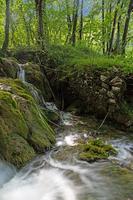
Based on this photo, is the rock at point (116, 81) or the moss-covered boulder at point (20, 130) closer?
the moss-covered boulder at point (20, 130)

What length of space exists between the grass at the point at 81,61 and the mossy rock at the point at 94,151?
4.96 meters

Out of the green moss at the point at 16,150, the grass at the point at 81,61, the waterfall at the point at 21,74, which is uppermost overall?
the grass at the point at 81,61

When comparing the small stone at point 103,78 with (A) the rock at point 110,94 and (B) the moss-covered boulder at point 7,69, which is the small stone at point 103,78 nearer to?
(A) the rock at point 110,94

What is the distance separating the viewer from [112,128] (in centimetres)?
1107

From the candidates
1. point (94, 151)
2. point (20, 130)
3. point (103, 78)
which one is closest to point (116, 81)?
point (103, 78)

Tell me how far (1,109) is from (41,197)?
2640mm

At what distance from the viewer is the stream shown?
18.0 ft

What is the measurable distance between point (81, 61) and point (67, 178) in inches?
330

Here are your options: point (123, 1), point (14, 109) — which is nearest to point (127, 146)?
point (14, 109)

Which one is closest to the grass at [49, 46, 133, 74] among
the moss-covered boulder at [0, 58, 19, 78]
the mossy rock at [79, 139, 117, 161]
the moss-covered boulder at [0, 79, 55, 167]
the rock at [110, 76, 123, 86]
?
the rock at [110, 76, 123, 86]

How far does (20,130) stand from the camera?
735 centimetres

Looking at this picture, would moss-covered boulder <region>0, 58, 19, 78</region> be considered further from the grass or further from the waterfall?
the grass

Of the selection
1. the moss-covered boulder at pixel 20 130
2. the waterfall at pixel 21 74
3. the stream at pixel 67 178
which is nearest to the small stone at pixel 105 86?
the waterfall at pixel 21 74

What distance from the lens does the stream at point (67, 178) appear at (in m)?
5.49
